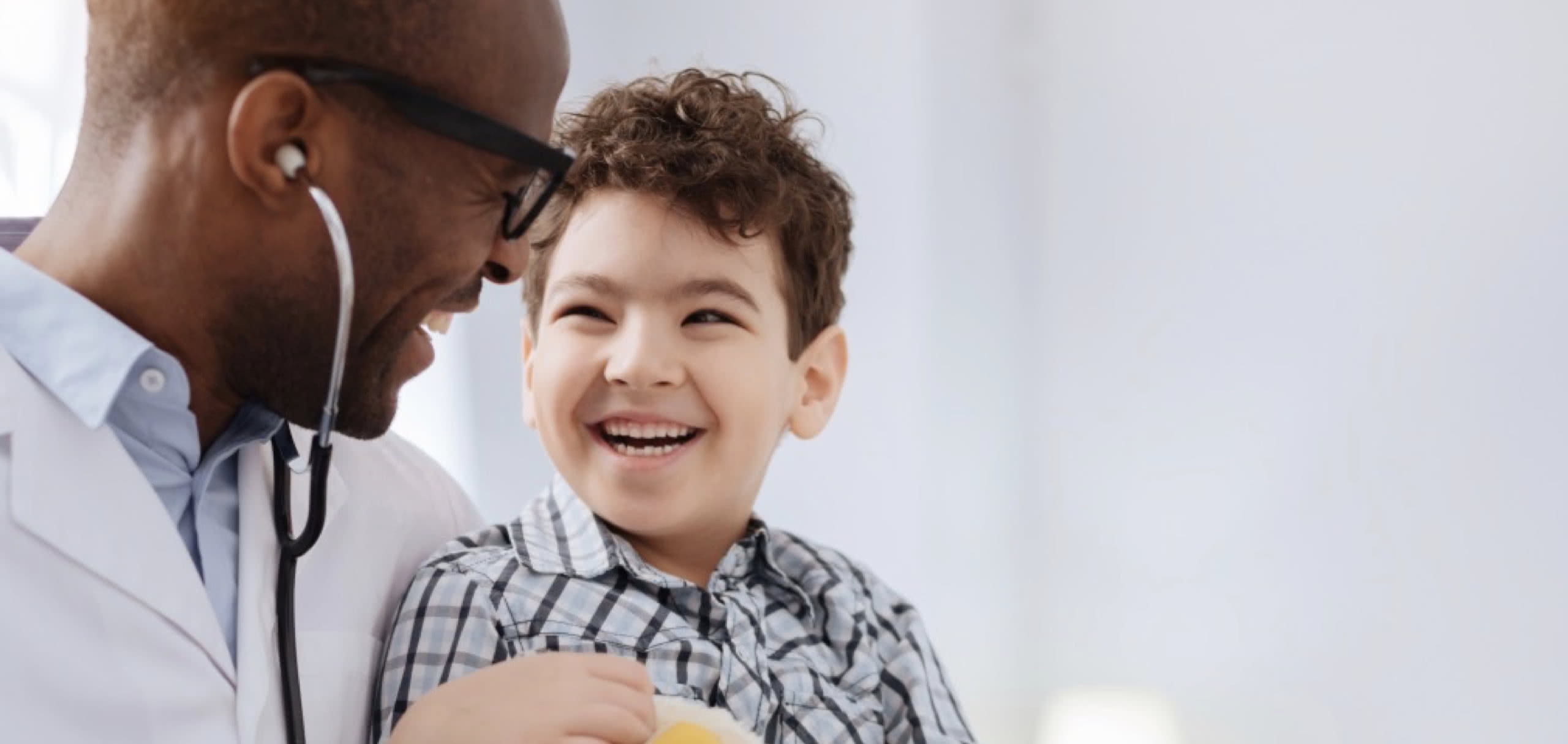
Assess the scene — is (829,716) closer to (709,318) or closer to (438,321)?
(709,318)

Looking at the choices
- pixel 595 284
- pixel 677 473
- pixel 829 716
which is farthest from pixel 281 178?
pixel 829 716

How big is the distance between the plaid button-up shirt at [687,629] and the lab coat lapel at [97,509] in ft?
0.60

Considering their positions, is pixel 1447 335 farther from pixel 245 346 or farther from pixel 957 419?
pixel 245 346

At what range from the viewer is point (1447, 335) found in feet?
6.37

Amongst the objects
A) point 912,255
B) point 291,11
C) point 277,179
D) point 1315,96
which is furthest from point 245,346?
point 1315,96

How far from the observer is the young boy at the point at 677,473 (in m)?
1.28

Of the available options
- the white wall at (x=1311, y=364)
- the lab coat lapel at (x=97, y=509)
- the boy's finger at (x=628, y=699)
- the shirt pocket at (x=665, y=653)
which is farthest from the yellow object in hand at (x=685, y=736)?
the white wall at (x=1311, y=364)

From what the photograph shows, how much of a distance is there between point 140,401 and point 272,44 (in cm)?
28

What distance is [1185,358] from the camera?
89.0 inches

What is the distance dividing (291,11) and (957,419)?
155 centimetres

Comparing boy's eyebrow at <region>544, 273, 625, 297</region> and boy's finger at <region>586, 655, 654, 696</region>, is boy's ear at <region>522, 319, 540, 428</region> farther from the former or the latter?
boy's finger at <region>586, 655, 654, 696</region>

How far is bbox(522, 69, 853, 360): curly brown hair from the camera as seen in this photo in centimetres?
140

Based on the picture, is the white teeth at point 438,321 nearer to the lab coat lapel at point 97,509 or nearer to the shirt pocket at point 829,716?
the lab coat lapel at point 97,509

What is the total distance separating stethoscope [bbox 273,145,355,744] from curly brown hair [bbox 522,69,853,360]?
1.17ft
